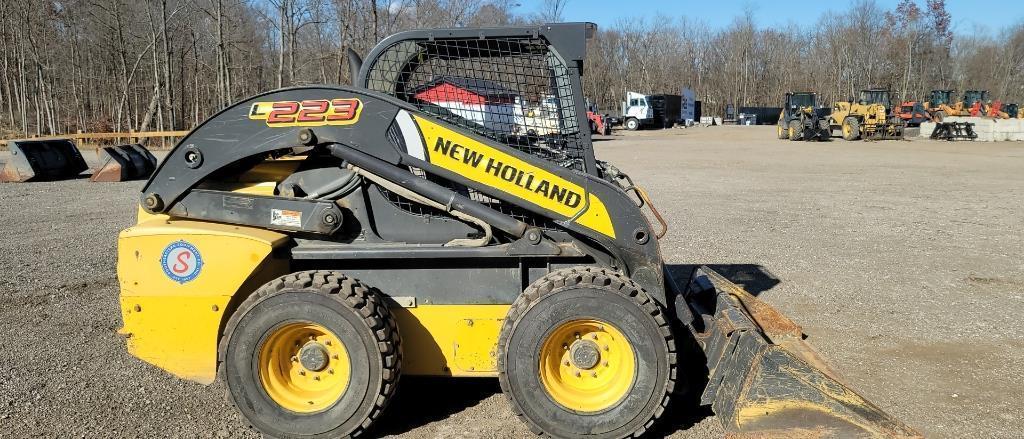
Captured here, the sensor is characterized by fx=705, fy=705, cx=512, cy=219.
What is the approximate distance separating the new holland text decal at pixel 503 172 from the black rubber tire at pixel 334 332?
844 millimetres

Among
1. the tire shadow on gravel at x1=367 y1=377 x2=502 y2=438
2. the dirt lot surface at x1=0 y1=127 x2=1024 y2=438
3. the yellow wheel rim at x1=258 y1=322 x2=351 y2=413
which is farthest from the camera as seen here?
the dirt lot surface at x1=0 y1=127 x2=1024 y2=438

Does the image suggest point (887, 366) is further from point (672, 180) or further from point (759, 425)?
point (672, 180)

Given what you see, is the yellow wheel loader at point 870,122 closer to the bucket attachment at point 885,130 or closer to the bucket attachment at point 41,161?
the bucket attachment at point 885,130

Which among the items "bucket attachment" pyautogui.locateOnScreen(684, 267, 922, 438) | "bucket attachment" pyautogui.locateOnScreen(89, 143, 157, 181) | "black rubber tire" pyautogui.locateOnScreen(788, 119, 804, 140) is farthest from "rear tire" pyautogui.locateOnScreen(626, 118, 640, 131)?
"bucket attachment" pyautogui.locateOnScreen(684, 267, 922, 438)

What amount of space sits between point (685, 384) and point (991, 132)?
36980 millimetres

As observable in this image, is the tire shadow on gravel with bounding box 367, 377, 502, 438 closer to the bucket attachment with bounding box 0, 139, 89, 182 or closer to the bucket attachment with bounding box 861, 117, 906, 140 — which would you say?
the bucket attachment with bounding box 0, 139, 89, 182

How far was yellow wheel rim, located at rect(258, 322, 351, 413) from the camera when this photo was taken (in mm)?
3766

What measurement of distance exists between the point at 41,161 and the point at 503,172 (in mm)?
17482

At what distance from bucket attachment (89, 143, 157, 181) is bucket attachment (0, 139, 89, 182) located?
905 millimetres

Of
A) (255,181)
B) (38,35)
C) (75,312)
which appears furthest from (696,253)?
(38,35)

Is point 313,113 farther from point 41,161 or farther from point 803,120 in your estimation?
point 803,120

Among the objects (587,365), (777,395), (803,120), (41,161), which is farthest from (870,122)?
(587,365)

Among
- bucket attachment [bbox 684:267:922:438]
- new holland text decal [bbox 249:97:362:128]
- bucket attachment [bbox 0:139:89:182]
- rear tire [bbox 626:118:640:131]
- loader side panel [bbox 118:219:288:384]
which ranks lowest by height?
bucket attachment [bbox 684:267:922:438]

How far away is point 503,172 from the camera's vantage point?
380 centimetres
